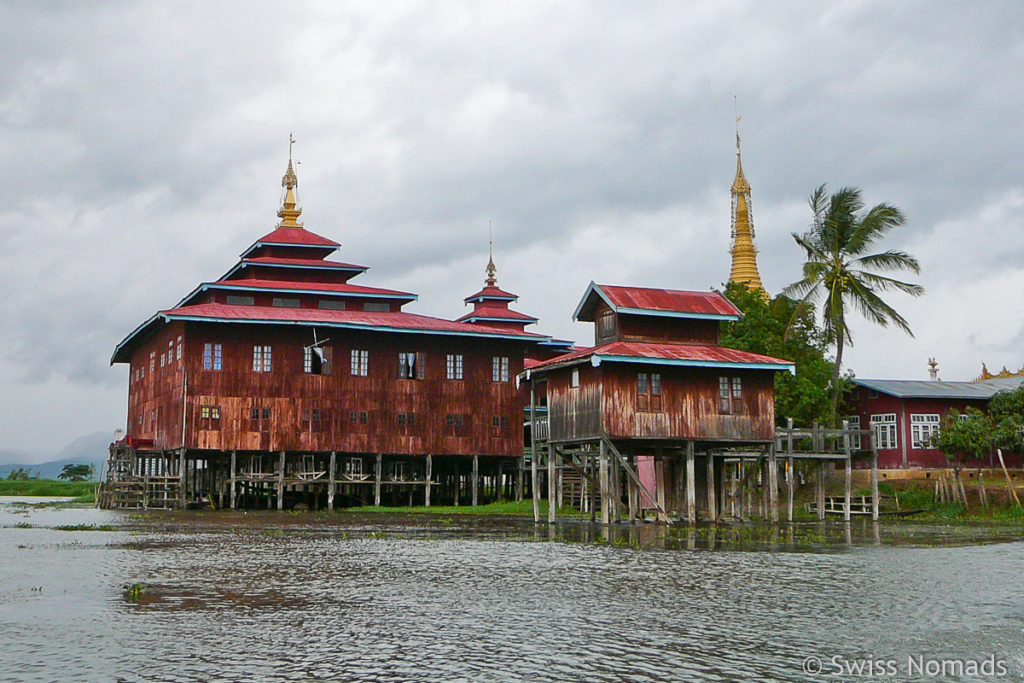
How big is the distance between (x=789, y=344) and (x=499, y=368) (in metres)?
14.4

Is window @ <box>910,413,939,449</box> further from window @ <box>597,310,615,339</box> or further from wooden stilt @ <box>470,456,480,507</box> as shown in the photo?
wooden stilt @ <box>470,456,480,507</box>

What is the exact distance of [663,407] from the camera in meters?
38.6

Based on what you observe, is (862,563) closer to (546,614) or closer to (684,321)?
(546,614)

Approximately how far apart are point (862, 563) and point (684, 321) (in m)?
17.9

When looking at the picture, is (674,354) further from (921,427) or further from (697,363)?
(921,427)

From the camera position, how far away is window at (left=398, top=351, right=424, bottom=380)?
2151 inches

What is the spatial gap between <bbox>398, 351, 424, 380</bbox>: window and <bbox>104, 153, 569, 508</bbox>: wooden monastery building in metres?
0.06

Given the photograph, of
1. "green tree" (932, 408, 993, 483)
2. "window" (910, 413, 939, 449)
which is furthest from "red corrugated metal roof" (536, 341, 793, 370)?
"window" (910, 413, 939, 449)

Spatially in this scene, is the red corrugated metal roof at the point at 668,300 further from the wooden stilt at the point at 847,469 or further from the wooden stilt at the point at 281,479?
the wooden stilt at the point at 281,479

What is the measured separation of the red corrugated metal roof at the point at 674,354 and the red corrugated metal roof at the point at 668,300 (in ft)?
4.34

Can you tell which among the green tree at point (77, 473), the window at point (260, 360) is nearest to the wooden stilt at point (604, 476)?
the window at point (260, 360)

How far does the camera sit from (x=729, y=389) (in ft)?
130

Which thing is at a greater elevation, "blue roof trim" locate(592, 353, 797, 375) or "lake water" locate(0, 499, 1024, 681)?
"blue roof trim" locate(592, 353, 797, 375)

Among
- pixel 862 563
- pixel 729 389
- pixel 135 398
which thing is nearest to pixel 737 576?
pixel 862 563
